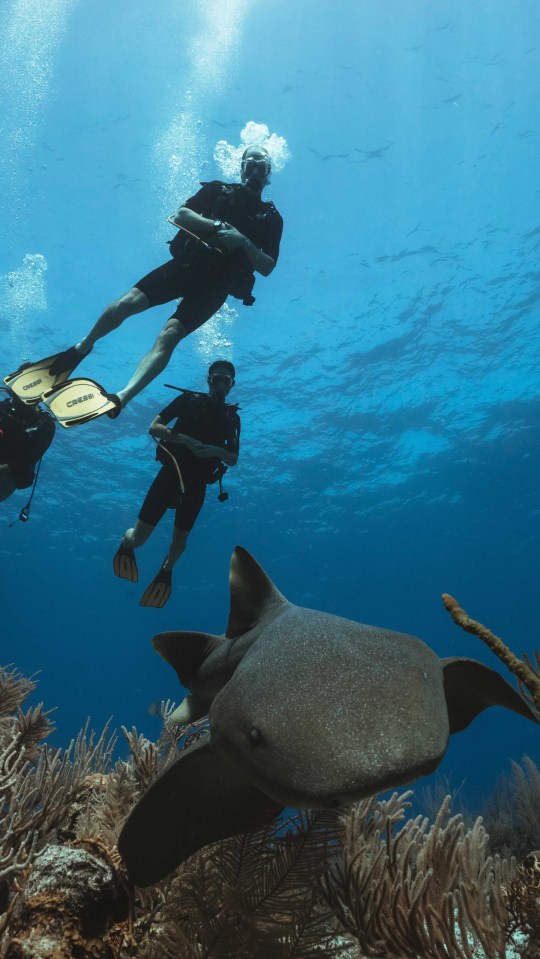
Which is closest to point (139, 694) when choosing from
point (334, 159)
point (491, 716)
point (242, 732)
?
point (491, 716)

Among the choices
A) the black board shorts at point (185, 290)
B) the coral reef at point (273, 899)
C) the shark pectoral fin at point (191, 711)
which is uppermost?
the black board shorts at point (185, 290)

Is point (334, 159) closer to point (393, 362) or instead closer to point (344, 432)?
point (393, 362)

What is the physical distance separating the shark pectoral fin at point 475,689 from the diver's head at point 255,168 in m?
7.70

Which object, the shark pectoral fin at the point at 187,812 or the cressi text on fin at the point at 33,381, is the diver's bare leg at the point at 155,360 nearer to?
the cressi text on fin at the point at 33,381

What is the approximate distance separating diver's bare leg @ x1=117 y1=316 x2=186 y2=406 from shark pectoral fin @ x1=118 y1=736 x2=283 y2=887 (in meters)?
5.01

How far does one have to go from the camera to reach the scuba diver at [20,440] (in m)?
8.38

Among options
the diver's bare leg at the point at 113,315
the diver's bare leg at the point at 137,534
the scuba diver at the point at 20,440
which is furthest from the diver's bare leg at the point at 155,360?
the scuba diver at the point at 20,440

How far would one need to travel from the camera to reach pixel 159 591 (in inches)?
332

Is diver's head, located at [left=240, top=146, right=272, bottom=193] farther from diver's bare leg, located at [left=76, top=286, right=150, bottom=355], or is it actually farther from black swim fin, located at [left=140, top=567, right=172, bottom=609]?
black swim fin, located at [left=140, top=567, right=172, bottom=609]

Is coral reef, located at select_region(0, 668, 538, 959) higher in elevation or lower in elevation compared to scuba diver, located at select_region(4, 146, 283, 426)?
lower

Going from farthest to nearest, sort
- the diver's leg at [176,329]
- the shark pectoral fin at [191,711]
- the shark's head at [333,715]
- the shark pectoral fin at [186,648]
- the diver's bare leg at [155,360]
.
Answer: the diver's leg at [176,329] → the diver's bare leg at [155,360] → the shark pectoral fin at [191,711] → the shark pectoral fin at [186,648] → the shark's head at [333,715]

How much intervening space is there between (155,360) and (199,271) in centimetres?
173

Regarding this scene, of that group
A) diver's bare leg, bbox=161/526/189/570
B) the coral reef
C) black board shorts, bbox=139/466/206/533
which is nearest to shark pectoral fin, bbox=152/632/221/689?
the coral reef

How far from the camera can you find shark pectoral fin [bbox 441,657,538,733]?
2.04 metres
